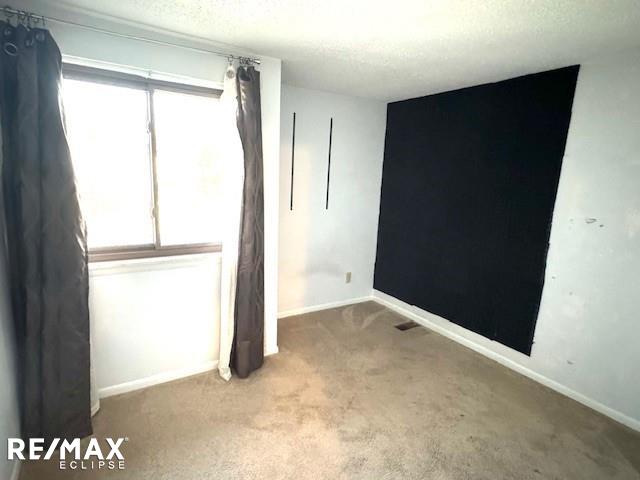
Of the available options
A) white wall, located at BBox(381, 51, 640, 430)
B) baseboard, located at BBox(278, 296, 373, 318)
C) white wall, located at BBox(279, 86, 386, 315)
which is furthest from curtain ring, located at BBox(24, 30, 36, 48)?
white wall, located at BBox(381, 51, 640, 430)

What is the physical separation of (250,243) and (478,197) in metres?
1.93

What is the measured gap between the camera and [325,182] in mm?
3389

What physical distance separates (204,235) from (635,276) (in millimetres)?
2742

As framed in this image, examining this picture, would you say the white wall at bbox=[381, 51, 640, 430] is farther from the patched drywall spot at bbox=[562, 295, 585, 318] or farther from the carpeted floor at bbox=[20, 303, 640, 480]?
the carpeted floor at bbox=[20, 303, 640, 480]

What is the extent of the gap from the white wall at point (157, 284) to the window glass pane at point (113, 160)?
19cm

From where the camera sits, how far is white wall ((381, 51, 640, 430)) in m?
2.01

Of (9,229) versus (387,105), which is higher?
(387,105)

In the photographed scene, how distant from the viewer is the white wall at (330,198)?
3.17 m

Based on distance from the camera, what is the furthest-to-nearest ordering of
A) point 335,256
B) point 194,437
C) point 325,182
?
1. point 335,256
2. point 325,182
3. point 194,437

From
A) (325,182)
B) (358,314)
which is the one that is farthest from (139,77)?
(358,314)

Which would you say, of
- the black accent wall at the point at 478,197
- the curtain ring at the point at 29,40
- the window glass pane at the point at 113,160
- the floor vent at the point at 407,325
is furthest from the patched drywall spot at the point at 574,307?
the curtain ring at the point at 29,40

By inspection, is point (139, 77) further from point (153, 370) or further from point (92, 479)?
point (92, 479)

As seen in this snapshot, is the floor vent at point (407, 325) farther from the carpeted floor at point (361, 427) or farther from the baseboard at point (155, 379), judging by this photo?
the baseboard at point (155, 379)

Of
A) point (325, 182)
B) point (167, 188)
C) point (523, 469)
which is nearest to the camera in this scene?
point (523, 469)
